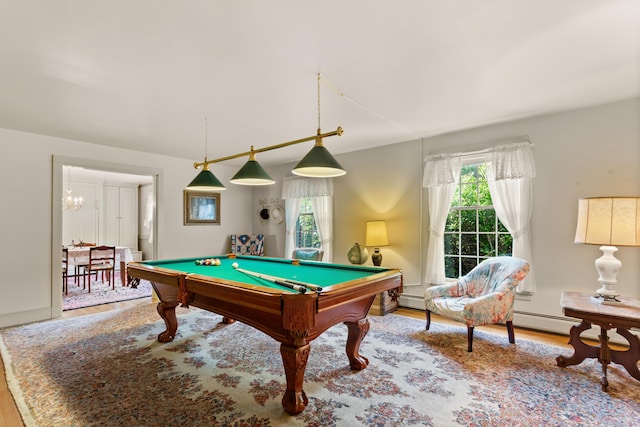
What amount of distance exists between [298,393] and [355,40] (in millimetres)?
2326

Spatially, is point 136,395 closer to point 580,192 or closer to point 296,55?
point 296,55

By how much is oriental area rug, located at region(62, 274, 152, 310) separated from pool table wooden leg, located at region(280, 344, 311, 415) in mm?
3819

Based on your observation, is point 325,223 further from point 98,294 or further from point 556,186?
point 98,294

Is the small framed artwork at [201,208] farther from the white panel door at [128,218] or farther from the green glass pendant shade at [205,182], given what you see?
the white panel door at [128,218]

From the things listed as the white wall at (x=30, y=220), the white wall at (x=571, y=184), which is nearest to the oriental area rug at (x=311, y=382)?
the white wall at (x=30, y=220)

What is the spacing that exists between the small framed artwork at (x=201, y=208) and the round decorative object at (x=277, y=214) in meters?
1.06

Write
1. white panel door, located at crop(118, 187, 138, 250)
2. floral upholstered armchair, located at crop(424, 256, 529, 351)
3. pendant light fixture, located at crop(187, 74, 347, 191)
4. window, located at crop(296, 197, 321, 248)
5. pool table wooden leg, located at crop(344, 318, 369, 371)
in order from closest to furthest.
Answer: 1. pendant light fixture, located at crop(187, 74, 347, 191)
2. pool table wooden leg, located at crop(344, 318, 369, 371)
3. floral upholstered armchair, located at crop(424, 256, 529, 351)
4. window, located at crop(296, 197, 321, 248)
5. white panel door, located at crop(118, 187, 138, 250)

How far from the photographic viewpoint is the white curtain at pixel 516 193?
3.49m

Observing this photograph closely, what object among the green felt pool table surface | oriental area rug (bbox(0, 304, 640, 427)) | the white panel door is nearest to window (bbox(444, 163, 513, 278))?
oriental area rug (bbox(0, 304, 640, 427))

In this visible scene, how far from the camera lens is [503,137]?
12.2 feet

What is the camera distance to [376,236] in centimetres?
444

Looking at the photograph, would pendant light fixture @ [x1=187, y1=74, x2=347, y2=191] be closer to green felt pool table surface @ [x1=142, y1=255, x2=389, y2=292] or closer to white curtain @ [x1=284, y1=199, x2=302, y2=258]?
green felt pool table surface @ [x1=142, y1=255, x2=389, y2=292]

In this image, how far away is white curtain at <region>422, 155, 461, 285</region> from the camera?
13.3 ft

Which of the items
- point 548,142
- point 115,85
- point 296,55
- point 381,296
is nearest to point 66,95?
point 115,85
